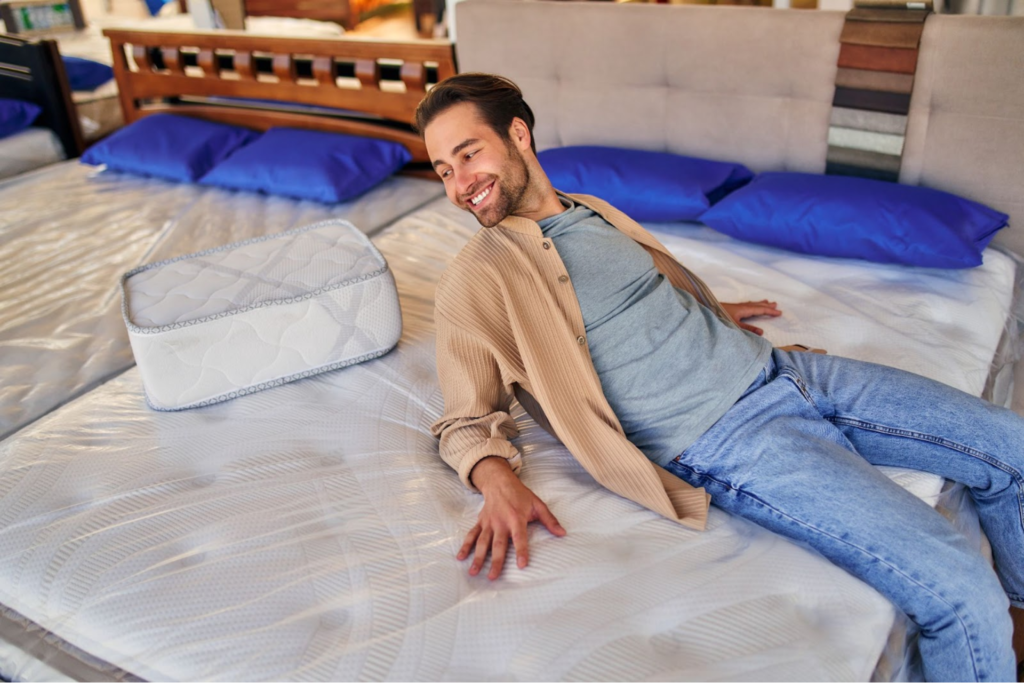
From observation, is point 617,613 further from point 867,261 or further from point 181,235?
point 181,235

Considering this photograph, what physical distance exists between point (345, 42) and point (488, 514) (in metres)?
2.15

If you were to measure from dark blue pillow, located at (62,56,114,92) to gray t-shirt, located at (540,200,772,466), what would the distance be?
127 inches

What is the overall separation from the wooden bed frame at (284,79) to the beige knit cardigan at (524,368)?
157cm

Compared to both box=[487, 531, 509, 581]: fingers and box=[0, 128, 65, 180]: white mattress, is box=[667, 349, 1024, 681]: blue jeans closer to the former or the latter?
box=[487, 531, 509, 581]: fingers

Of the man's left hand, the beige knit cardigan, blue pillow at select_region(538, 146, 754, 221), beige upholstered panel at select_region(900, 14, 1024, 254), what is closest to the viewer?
the beige knit cardigan

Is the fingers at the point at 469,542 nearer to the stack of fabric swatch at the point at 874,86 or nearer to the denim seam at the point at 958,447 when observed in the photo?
the denim seam at the point at 958,447

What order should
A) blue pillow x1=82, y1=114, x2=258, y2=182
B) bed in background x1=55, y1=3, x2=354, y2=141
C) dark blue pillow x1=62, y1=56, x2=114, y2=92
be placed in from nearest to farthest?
blue pillow x1=82, y1=114, x2=258, y2=182 → bed in background x1=55, y1=3, x2=354, y2=141 → dark blue pillow x1=62, y1=56, x2=114, y2=92

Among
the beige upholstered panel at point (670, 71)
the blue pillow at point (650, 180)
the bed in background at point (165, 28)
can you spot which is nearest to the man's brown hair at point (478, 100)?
the blue pillow at point (650, 180)

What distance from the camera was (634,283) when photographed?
134cm

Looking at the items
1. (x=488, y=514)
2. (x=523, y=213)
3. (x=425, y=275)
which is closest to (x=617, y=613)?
(x=488, y=514)

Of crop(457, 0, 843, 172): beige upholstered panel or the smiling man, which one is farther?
crop(457, 0, 843, 172): beige upholstered panel

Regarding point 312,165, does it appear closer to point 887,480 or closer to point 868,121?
point 868,121

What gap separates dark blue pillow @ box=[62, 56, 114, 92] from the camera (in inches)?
145

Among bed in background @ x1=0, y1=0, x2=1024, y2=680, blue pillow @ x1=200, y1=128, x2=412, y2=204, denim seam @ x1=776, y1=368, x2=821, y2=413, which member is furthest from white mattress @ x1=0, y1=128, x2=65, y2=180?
denim seam @ x1=776, y1=368, x2=821, y2=413
